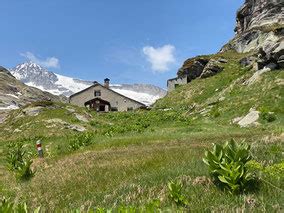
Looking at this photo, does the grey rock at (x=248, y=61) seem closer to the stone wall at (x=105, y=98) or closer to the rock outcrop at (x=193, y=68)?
the rock outcrop at (x=193, y=68)

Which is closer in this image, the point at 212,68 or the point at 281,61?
the point at 281,61

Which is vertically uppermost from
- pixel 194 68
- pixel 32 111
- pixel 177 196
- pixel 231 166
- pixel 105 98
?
pixel 194 68

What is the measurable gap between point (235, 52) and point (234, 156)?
284ft

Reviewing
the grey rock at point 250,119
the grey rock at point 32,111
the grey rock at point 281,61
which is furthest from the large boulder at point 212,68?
the grey rock at point 250,119

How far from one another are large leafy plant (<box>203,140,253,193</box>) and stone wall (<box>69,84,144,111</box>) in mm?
102170

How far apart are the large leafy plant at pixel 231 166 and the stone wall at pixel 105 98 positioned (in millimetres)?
102170

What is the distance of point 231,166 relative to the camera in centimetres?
829

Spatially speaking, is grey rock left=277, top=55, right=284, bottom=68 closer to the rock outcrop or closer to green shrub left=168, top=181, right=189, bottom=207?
green shrub left=168, top=181, right=189, bottom=207

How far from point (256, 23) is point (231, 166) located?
100 meters

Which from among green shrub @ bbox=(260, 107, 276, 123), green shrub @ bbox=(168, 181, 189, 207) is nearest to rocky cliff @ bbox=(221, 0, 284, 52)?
green shrub @ bbox=(260, 107, 276, 123)

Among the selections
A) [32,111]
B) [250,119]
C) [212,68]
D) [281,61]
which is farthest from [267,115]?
[212,68]

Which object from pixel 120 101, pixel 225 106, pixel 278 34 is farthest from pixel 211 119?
pixel 120 101

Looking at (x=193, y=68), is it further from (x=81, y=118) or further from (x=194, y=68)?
(x=81, y=118)

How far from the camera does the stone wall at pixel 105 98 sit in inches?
4341
